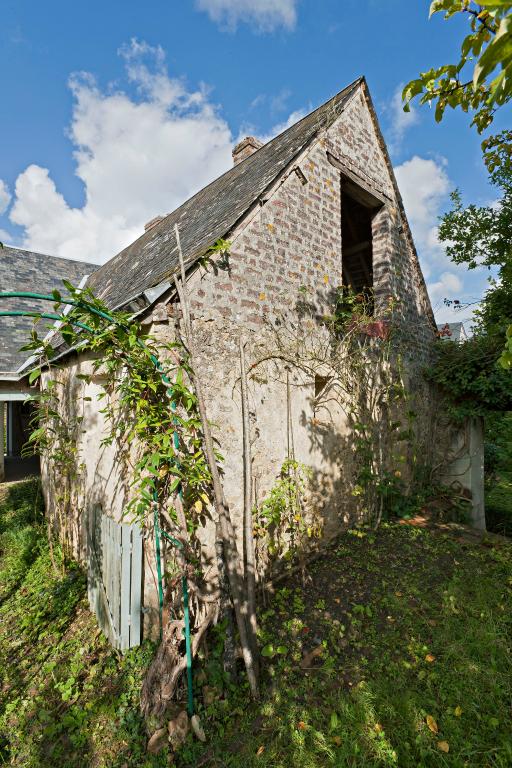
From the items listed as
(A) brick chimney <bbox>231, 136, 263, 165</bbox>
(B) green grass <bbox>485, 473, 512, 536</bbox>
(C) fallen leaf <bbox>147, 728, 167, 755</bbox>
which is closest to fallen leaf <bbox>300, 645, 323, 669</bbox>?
(C) fallen leaf <bbox>147, 728, 167, 755</bbox>

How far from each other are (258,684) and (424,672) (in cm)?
139

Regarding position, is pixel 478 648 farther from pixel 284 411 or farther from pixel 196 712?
pixel 284 411

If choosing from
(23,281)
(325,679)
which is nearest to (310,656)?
(325,679)

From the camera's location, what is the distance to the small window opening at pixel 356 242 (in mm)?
7930

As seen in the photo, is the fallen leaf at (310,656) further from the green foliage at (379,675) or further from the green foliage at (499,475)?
the green foliage at (499,475)

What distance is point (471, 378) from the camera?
6.66 metres

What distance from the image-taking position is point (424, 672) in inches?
119

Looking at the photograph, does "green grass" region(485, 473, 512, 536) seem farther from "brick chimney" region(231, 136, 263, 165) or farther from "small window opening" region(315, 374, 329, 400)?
"brick chimney" region(231, 136, 263, 165)

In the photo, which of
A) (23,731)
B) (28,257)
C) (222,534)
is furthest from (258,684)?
(28,257)

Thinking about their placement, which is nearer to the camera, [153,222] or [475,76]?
[475,76]

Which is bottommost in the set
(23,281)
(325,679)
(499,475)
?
(499,475)

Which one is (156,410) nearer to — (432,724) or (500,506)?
(432,724)

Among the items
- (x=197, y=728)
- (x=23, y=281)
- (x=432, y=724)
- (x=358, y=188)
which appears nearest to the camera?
(x=432, y=724)

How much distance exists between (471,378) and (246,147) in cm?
762
